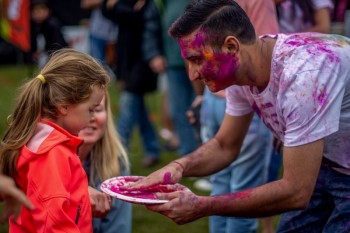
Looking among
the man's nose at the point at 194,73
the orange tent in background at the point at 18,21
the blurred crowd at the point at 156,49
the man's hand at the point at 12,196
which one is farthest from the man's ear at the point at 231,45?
the orange tent in background at the point at 18,21

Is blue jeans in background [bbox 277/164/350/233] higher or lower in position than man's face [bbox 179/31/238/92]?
lower

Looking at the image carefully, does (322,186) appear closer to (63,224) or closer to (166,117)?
(63,224)

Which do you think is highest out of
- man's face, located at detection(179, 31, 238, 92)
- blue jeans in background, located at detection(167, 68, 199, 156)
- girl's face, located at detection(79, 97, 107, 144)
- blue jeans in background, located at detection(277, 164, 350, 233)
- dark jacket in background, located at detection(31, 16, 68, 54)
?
man's face, located at detection(179, 31, 238, 92)

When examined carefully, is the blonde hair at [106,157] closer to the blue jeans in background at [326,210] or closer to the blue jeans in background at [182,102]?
the blue jeans in background at [326,210]

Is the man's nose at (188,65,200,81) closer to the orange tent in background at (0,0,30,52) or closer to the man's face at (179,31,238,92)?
the man's face at (179,31,238,92)

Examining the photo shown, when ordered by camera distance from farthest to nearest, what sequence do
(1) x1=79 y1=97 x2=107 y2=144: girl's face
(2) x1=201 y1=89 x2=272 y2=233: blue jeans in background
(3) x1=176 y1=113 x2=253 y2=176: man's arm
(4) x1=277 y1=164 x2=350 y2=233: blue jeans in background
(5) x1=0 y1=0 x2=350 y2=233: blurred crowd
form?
(5) x1=0 y1=0 x2=350 y2=233: blurred crowd
(2) x1=201 y1=89 x2=272 y2=233: blue jeans in background
(1) x1=79 y1=97 x2=107 y2=144: girl's face
(3) x1=176 y1=113 x2=253 y2=176: man's arm
(4) x1=277 y1=164 x2=350 y2=233: blue jeans in background

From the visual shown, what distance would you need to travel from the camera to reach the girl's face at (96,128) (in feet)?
11.7

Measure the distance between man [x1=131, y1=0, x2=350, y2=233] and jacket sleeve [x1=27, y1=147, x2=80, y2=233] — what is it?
0.93 ft

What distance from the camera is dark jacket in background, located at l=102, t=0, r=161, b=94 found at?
21.4ft

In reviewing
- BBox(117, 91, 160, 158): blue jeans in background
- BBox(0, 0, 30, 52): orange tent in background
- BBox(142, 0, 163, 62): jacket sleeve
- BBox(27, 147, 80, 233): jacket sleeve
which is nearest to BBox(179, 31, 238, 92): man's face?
BBox(27, 147, 80, 233): jacket sleeve

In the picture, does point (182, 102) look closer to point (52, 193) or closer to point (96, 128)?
point (96, 128)

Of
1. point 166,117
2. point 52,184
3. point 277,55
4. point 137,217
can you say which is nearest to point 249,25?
point 277,55

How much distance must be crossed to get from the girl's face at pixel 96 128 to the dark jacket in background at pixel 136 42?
9.78 feet

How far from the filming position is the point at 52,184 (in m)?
2.78
